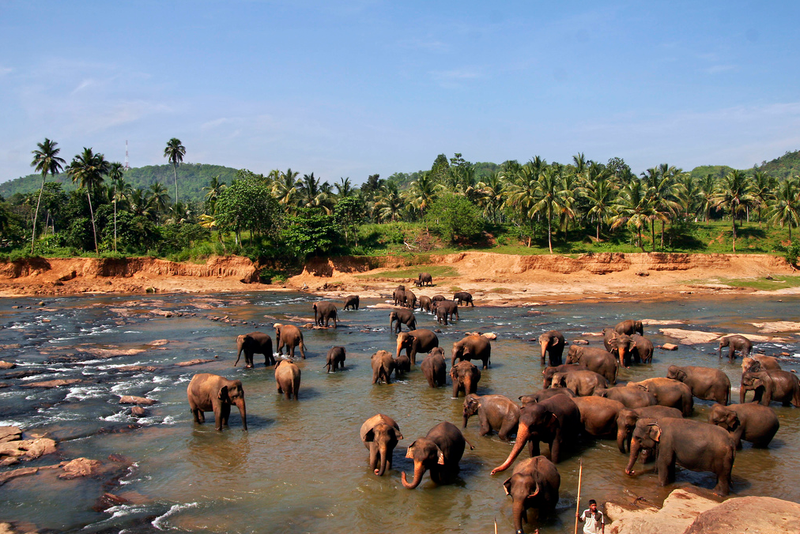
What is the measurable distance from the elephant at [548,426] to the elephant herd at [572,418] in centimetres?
2

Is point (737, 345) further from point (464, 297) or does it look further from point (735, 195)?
point (735, 195)

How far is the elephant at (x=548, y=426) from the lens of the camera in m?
10.1

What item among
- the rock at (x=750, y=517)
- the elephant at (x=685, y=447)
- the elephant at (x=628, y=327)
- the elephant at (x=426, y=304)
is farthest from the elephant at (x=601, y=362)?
the elephant at (x=426, y=304)

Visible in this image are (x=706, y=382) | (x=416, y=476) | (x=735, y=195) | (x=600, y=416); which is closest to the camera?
(x=416, y=476)

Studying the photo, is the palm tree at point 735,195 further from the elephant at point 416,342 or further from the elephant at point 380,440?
the elephant at point 380,440

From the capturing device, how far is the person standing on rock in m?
8.02

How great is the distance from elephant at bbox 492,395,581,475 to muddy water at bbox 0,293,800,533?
480mm

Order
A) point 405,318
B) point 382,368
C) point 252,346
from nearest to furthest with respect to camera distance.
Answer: point 382,368, point 252,346, point 405,318

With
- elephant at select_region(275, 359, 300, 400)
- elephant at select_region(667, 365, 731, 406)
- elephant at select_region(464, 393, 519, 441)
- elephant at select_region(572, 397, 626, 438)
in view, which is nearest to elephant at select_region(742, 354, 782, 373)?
elephant at select_region(667, 365, 731, 406)

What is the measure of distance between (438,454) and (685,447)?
178 inches

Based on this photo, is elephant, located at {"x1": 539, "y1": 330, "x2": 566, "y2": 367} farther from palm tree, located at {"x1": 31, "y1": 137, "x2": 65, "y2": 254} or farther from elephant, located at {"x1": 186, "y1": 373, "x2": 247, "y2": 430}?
palm tree, located at {"x1": 31, "y1": 137, "x2": 65, "y2": 254}

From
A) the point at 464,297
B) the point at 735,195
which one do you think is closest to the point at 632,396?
the point at 464,297

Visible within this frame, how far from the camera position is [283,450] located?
39.9ft

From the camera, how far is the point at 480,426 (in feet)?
41.4
